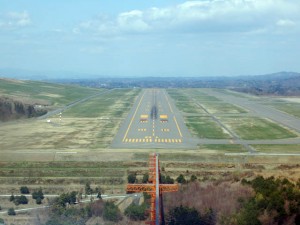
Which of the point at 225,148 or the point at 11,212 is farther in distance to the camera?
the point at 225,148

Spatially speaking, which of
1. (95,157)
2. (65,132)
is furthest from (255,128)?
(95,157)

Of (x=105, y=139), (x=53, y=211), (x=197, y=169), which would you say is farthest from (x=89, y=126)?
(x=53, y=211)

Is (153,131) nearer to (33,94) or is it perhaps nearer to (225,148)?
(225,148)

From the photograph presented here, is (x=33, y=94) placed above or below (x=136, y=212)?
above

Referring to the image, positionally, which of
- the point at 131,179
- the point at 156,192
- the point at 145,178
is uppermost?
the point at 156,192

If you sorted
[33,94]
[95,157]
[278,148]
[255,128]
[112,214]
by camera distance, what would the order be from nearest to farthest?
[112,214] < [95,157] < [278,148] < [255,128] < [33,94]

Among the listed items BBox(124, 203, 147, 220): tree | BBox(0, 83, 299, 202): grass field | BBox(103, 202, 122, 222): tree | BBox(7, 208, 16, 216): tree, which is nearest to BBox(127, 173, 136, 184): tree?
BBox(0, 83, 299, 202): grass field

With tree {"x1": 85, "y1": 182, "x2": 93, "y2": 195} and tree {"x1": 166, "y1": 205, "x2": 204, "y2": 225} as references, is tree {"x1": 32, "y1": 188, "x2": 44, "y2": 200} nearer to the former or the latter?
tree {"x1": 85, "y1": 182, "x2": 93, "y2": 195}
